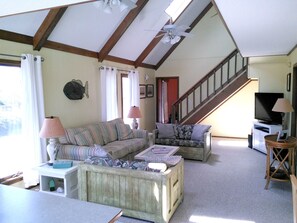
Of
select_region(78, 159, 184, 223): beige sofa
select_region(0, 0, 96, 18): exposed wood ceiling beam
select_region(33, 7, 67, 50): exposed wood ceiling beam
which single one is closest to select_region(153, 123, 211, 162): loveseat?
select_region(78, 159, 184, 223): beige sofa

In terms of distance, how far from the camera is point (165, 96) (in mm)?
9758

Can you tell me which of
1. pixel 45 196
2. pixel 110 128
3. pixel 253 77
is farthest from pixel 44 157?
pixel 253 77

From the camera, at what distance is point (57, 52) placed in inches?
183

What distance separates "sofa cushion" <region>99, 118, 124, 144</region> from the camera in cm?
533

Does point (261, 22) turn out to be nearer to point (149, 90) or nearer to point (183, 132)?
point (183, 132)

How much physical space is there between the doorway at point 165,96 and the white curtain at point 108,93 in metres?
3.12

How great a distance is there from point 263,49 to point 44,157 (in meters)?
5.09

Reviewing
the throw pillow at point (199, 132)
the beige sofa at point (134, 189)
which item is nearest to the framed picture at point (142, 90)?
the throw pillow at point (199, 132)

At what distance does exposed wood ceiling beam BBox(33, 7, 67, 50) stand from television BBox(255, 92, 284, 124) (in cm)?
528

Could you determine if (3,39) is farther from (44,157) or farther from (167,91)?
(167,91)

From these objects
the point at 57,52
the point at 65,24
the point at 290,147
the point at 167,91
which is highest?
the point at 65,24

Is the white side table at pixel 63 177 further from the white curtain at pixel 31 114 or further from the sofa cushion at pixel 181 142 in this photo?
the sofa cushion at pixel 181 142

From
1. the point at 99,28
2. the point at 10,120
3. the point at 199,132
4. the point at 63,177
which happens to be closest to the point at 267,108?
the point at 199,132

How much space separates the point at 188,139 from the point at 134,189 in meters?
3.24
